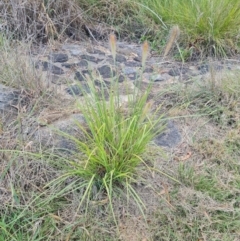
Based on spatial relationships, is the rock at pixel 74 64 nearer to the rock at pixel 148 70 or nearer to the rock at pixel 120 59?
the rock at pixel 120 59

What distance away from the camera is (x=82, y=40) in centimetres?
329

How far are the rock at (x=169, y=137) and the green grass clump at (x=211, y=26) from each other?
96 cm

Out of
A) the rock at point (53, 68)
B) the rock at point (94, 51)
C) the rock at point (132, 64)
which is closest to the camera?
the rock at point (53, 68)

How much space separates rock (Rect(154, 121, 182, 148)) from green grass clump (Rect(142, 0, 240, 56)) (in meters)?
0.96

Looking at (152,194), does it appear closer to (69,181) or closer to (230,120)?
(69,181)

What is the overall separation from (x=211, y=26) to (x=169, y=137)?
112 cm

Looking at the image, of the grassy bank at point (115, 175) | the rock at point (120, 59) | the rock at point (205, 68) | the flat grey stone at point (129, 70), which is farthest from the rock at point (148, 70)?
the grassy bank at point (115, 175)

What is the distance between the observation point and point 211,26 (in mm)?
2965

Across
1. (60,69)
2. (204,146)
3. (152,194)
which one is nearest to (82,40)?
(60,69)

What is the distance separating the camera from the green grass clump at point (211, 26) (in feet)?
9.84

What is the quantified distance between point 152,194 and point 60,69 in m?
1.24

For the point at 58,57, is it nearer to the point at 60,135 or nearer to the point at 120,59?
the point at 120,59

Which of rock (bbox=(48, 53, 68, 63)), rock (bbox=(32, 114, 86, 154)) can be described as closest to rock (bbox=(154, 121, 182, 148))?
rock (bbox=(32, 114, 86, 154))

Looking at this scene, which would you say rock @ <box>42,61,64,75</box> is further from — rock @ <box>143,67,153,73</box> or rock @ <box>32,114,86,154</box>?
rock @ <box>32,114,86,154</box>
